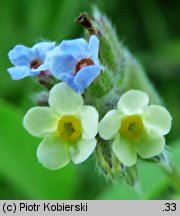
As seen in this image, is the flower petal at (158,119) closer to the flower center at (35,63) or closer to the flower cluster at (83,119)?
the flower cluster at (83,119)

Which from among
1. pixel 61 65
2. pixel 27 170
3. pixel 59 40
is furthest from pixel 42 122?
pixel 59 40

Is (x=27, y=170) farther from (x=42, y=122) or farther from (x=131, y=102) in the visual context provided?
(x=131, y=102)

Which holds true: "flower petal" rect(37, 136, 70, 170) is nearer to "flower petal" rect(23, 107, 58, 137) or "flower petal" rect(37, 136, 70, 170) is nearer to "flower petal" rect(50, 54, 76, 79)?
"flower petal" rect(23, 107, 58, 137)

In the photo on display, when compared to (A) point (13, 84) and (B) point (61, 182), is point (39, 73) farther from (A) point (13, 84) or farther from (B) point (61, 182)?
(A) point (13, 84)

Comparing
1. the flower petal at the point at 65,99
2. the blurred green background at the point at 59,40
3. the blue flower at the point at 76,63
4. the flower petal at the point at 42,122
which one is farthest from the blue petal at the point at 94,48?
the blurred green background at the point at 59,40

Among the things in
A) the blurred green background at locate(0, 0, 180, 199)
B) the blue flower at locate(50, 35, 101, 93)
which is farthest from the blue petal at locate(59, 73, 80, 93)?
the blurred green background at locate(0, 0, 180, 199)

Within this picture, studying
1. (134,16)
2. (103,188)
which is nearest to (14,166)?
(103,188)
